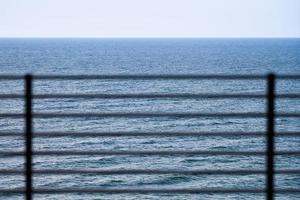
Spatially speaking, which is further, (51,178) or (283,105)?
(283,105)

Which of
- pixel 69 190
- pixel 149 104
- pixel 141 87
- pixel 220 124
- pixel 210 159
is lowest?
pixel 69 190

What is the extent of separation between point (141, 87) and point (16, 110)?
26.2m

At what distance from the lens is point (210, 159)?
123 feet

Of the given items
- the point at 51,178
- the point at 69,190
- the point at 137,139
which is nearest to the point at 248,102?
the point at 137,139

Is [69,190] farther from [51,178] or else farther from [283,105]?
[283,105]

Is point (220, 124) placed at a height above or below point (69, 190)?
above

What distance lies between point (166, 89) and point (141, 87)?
450 cm

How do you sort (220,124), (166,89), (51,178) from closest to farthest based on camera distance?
(51,178) < (220,124) < (166,89)

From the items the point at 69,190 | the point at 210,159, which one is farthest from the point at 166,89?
the point at 69,190

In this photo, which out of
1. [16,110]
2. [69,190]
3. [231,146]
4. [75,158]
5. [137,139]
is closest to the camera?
[69,190]

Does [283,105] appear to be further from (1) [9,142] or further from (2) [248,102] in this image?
(1) [9,142]

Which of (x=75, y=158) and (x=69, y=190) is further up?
→ (x=75, y=158)

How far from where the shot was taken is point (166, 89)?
76688 millimetres

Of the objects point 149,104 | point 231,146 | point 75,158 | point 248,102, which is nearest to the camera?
point 75,158
